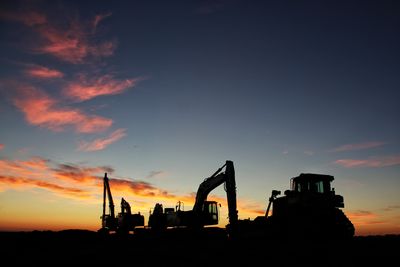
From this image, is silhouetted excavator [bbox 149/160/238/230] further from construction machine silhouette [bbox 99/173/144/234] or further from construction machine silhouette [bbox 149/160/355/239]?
construction machine silhouette [bbox 99/173/144/234]

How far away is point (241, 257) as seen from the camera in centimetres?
1797

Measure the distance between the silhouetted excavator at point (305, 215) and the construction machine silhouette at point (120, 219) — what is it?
2251 cm

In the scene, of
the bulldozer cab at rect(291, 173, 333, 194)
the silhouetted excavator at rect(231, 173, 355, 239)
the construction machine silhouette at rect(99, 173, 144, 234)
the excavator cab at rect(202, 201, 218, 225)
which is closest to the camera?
the silhouetted excavator at rect(231, 173, 355, 239)

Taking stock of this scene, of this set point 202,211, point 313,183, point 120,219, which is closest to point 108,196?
point 120,219

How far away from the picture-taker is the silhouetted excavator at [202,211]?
82.6 feet

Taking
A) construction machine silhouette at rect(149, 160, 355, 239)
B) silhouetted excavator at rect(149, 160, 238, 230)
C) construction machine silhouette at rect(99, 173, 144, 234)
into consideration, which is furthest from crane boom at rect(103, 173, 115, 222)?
construction machine silhouette at rect(149, 160, 355, 239)

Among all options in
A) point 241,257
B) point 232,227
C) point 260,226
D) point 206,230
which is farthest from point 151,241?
point 241,257

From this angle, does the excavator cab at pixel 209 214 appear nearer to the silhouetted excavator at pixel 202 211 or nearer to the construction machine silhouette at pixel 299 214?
the silhouetted excavator at pixel 202 211

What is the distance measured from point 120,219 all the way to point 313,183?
28.3 meters

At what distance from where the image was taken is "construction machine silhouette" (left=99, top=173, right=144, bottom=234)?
4191 cm

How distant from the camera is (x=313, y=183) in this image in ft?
75.3

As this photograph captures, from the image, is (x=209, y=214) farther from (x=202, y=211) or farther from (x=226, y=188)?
(x=226, y=188)

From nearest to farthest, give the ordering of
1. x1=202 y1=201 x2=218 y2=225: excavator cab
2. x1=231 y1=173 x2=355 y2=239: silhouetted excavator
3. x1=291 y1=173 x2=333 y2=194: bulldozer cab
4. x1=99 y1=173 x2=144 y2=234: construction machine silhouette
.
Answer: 1. x1=231 y1=173 x2=355 y2=239: silhouetted excavator
2. x1=291 y1=173 x2=333 y2=194: bulldozer cab
3. x1=202 y1=201 x2=218 y2=225: excavator cab
4. x1=99 y1=173 x2=144 y2=234: construction machine silhouette

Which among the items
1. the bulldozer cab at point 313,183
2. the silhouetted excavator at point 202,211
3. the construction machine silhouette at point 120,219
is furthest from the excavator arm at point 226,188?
the construction machine silhouette at point 120,219
